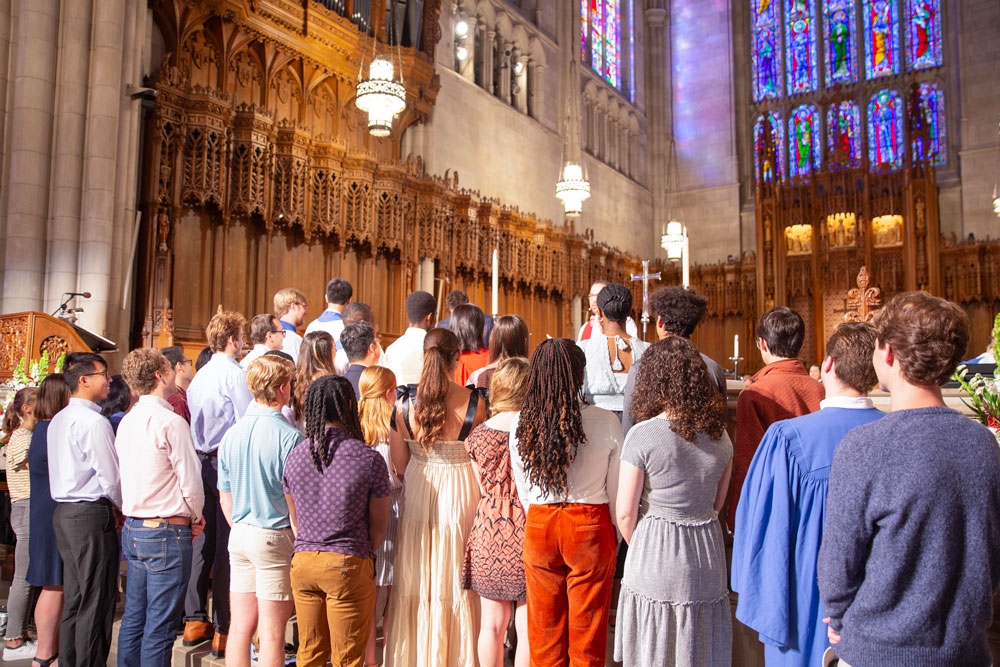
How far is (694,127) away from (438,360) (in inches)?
Result: 797

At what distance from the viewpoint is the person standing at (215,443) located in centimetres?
466

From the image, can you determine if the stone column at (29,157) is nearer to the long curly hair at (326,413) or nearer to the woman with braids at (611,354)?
the long curly hair at (326,413)

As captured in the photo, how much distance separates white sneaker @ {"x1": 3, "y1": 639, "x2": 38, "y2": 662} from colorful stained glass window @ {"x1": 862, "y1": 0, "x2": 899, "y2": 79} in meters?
21.4

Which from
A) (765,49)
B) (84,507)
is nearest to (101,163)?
(84,507)

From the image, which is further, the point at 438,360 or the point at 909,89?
the point at 909,89

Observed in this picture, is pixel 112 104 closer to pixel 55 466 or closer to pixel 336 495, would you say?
pixel 55 466

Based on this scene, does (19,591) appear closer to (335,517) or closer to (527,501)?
(335,517)

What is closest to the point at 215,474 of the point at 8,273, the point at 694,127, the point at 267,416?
the point at 267,416

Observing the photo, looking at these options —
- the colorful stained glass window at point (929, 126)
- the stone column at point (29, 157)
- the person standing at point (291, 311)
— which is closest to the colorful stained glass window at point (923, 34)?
the colorful stained glass window at point (929, 126)

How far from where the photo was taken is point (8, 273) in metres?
8.27

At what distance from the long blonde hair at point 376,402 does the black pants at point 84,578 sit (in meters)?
1.60

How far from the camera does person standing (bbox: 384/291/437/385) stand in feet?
16.2

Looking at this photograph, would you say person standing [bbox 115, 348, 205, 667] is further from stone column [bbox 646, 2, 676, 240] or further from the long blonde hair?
stone column [bbox 646, 2, 676, 240]

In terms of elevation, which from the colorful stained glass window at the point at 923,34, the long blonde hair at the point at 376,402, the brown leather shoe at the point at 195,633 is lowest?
the brown leather shoe at the point at 195,633
